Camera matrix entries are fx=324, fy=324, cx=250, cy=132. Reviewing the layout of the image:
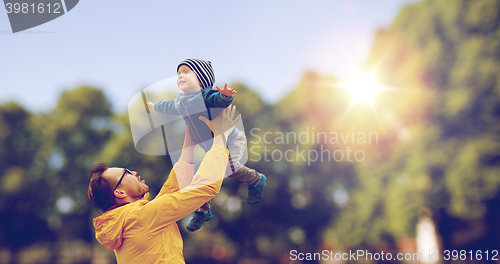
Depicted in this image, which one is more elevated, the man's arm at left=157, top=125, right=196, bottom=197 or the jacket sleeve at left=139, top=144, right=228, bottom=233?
the man's arm at left=157, top=125, right=196, bottom=197

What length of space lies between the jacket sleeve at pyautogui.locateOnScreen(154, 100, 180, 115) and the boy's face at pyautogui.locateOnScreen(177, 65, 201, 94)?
0.93 ft

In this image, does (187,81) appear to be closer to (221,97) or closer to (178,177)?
(221,97)

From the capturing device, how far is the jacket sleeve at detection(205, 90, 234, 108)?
226cm

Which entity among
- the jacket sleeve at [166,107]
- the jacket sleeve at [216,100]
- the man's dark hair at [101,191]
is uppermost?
the jacket sleeve at [166,107]

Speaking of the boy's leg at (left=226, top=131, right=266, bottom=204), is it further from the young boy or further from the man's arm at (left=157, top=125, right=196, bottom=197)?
the man's arm at (left=157, top=125, right=196, bottom=197)

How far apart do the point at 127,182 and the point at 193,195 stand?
26.8 inches

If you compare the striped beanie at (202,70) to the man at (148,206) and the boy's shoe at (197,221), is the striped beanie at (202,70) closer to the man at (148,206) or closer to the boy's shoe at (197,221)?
the man at (148,206)

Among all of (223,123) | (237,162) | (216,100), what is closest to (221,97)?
(216,100)

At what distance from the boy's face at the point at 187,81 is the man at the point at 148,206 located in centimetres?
25

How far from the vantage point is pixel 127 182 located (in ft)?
8.43

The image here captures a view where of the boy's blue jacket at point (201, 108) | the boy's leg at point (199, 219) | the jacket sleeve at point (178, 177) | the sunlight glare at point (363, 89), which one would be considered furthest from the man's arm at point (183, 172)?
the sunlight glare at point (363, 89)

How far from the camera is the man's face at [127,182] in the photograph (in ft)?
8.19

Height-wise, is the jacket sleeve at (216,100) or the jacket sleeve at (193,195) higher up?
the jacket sleeve at (216,100)

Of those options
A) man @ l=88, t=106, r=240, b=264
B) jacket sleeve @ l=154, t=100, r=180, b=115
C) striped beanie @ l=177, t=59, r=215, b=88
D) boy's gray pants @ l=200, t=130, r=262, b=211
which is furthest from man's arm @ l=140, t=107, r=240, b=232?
jacket sleeve @ l=154, t=100, r=180, b=115
